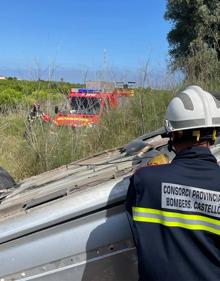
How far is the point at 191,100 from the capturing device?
6.91 ft

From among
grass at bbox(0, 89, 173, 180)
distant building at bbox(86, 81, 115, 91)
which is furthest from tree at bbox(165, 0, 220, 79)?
grass at bbox(0, 89, 173, 180)

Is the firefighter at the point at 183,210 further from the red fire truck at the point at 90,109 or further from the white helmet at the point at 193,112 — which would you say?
the red fire truck at the point at 90,109

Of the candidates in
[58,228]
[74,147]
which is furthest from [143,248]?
[74,147]

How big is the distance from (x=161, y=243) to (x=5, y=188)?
2.12 meters

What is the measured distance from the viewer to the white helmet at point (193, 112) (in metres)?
2.04

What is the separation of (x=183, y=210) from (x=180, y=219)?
0.13 feet

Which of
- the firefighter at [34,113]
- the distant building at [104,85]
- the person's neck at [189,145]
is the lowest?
the firefighter at [34,113]

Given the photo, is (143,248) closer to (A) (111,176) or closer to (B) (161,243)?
(B) (161,243)

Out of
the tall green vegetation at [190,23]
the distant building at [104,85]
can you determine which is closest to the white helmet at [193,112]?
the distant building at [104,85]


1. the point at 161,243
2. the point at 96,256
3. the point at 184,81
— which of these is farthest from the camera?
the point at 184,81

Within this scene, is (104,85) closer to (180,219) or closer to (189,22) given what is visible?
(180,219)

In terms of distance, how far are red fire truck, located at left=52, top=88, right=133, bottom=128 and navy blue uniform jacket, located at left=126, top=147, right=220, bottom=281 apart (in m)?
5.76

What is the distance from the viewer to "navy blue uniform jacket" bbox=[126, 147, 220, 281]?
6.28 ft

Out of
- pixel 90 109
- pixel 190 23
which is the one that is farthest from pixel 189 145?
pixel 190 23
